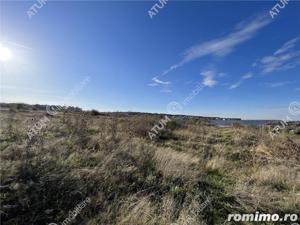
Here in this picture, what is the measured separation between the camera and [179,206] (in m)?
4.50

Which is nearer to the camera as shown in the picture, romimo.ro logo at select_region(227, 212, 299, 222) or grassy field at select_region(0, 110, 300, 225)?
grassy field at select_region(0, 110, 300, 225)

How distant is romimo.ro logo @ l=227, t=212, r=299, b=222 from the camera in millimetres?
4590

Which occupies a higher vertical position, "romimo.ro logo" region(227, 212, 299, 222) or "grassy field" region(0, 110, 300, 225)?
"grassy field" region(0, 110, 300, 225)

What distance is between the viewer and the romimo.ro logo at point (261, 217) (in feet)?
15.1

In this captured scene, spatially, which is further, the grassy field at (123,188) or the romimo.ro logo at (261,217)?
the romimo.ro logo at (261,217)

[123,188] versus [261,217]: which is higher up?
[123,188]

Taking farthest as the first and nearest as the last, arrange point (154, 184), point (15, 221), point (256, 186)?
point (256, 186), point (154, 184), point (15, 221)

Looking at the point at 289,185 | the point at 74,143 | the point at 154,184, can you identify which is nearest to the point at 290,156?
the point at 289,185

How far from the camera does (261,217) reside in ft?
15.4

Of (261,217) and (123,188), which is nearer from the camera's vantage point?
(261,217)

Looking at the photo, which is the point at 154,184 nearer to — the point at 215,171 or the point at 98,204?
the point at 98,204

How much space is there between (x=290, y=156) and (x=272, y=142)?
1.73m

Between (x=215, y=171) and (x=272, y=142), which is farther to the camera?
Answer: (x=272, y=142)

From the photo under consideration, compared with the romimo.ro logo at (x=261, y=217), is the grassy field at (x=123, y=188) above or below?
above
